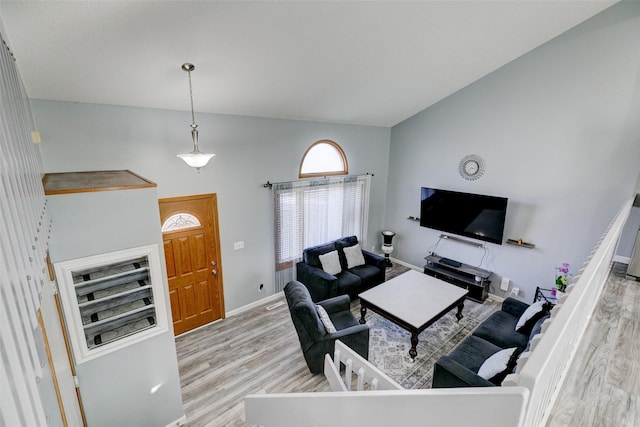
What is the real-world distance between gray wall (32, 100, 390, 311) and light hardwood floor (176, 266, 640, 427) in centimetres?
64

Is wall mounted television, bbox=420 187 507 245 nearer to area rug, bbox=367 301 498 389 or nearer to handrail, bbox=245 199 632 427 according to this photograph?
area rug, bbox=367 301 498 389

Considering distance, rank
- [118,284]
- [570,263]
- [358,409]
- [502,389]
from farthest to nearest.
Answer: [570,263] < [118,284] < [358,409] < [502,389]

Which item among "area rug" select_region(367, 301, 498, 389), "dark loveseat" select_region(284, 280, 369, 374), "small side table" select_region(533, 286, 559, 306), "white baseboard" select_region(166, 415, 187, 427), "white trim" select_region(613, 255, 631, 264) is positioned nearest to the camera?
"white baseboard" select_region(166, 415, 187, 427)

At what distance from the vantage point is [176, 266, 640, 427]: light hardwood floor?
1.74 meters

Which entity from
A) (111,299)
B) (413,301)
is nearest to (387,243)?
(413,301)

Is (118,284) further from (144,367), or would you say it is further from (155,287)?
(144,367)

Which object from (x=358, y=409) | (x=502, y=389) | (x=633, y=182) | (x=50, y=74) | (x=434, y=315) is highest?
(x=50, y=74)

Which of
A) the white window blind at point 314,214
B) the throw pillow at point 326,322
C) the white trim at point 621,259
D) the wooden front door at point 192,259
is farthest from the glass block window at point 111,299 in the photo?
the white trim at point 621,259

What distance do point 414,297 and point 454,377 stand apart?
5.70ft

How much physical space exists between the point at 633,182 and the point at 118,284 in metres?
6.02

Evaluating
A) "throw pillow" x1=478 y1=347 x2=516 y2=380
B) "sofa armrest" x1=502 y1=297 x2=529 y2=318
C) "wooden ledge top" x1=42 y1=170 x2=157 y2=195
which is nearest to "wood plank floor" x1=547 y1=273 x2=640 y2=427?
"throw pillow" x1=478 y1=347 x2=516 y2=380

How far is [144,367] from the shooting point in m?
2.63

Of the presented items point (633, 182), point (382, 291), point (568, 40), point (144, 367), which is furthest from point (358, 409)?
point (568, 40)

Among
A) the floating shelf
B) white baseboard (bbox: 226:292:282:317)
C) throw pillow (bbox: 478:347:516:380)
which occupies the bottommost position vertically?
white baseboard (bbox: 226:292:282:317)
